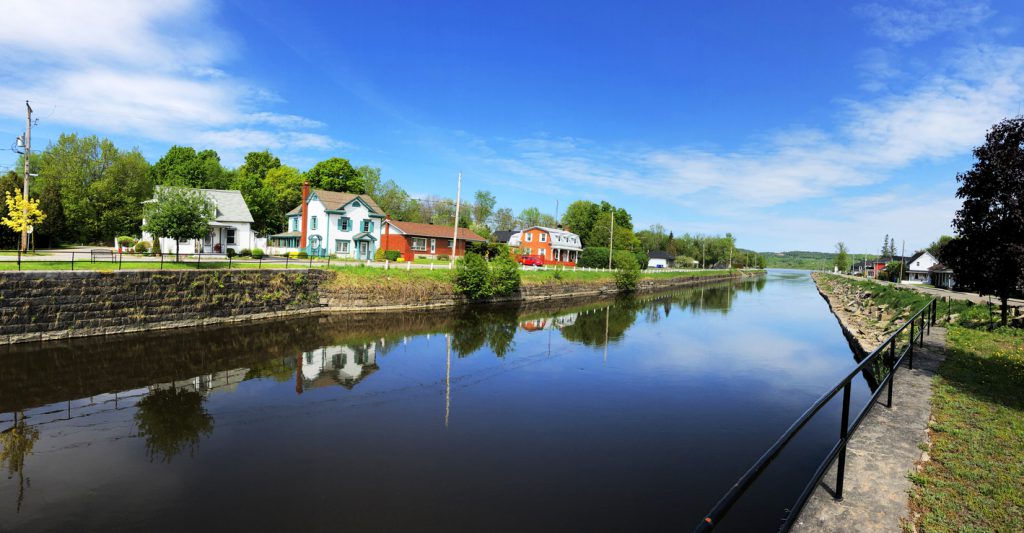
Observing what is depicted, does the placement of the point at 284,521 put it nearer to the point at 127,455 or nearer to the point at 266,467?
the point at 266,467

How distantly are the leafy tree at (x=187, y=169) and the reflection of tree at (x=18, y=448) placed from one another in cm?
5698

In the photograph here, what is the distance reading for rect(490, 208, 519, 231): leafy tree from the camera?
115 meters

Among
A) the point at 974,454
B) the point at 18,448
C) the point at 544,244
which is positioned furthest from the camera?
the point at 544,244

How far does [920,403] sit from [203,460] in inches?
532

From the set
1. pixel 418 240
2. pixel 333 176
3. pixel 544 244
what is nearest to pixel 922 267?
pixel 544 244

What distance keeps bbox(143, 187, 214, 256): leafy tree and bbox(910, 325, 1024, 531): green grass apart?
3023cm

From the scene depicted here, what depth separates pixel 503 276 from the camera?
37344 millimetres

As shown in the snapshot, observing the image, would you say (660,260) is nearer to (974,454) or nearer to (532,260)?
(532,260)

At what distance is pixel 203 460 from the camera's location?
9.35 metres

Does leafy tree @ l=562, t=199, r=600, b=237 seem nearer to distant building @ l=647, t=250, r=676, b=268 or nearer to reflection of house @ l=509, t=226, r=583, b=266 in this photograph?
distant building @ l=647, t=250, r=676, b=268

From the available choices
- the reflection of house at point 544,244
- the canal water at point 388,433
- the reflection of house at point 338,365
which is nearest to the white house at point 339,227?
the reflection of house at point 544,244

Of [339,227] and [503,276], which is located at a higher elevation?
[339,227]

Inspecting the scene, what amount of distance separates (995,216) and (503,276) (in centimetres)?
2884

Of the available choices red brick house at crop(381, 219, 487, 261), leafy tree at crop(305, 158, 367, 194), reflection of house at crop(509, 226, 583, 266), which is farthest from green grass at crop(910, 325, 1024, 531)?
leafy tree at crop(305, 158, 367, 194)
